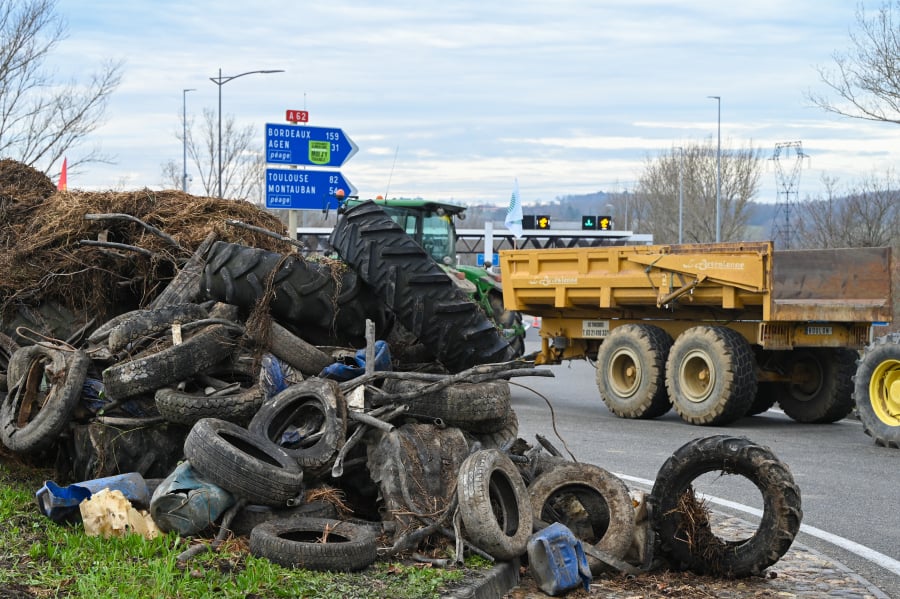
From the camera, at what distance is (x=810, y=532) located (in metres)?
8.25

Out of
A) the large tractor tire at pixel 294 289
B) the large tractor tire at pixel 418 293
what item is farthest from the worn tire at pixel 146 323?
the large tractor tire at pixel 418 293

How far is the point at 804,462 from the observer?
11.4 meters

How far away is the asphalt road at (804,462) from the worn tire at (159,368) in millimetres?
2389

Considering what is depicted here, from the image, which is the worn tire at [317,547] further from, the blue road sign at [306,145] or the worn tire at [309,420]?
the blue road sign at [306,145]

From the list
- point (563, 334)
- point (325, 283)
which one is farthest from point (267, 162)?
point (325, 283)

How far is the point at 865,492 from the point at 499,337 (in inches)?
141

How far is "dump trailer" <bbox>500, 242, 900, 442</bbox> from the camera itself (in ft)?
45.4

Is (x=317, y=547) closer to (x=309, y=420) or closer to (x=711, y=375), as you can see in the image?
(x=309, y=420)

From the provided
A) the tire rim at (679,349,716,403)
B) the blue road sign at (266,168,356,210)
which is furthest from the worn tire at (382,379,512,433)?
the blue road sign at (266,168,356,210)

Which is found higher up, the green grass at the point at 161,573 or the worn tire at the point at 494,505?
the worn tire at the point at 494,505

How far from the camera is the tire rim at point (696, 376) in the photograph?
1433 centimetres

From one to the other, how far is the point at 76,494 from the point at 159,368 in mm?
1435

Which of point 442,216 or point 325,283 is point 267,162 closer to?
point 442,216

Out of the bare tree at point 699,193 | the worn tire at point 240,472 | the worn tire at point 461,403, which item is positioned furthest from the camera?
the bare tree at point 699,193
